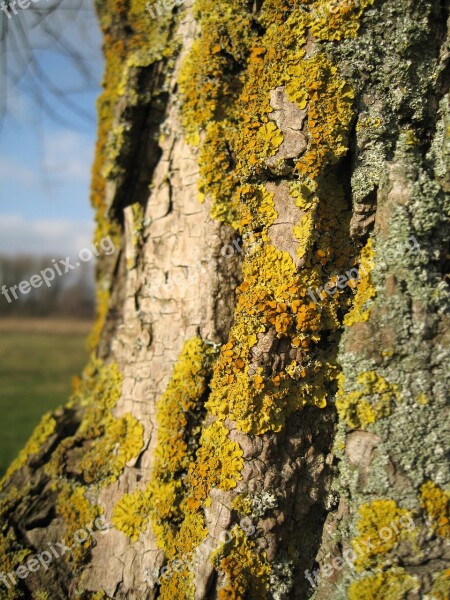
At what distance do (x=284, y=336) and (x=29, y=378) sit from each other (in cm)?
1300

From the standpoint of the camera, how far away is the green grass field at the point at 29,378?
784 centimetres

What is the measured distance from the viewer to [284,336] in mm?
2055

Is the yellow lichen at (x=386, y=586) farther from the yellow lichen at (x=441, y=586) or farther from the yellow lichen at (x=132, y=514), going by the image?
the yellow lichen at (x=132, y=514)

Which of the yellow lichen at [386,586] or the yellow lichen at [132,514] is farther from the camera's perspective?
the yellow lichen at [132,514]

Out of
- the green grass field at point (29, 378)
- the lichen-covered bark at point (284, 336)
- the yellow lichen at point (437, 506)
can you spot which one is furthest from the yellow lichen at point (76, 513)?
the green grass field at point (29, 378)

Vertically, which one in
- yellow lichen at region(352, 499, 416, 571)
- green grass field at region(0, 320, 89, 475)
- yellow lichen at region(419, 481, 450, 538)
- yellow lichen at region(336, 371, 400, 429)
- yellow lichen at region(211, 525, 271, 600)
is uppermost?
yellow lichen at region(336, 371, 400, 429)

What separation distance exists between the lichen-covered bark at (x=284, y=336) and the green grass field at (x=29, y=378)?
418 cm

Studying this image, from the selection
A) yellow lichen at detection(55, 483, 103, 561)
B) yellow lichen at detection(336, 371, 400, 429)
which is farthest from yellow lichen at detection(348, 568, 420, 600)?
yellow lichen at detection(55, 483, 103, 561)

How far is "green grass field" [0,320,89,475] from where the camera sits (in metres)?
7.84

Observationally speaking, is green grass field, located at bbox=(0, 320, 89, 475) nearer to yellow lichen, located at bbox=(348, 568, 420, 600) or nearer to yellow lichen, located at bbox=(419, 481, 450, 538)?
yellow lichen, located at bbox=(348, 568, 420, 600)

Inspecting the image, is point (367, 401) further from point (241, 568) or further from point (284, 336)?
point (241, 568)

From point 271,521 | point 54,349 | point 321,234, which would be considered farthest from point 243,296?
point 54,349

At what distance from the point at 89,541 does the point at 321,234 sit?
179cm

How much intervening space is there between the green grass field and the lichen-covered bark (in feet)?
13.7
